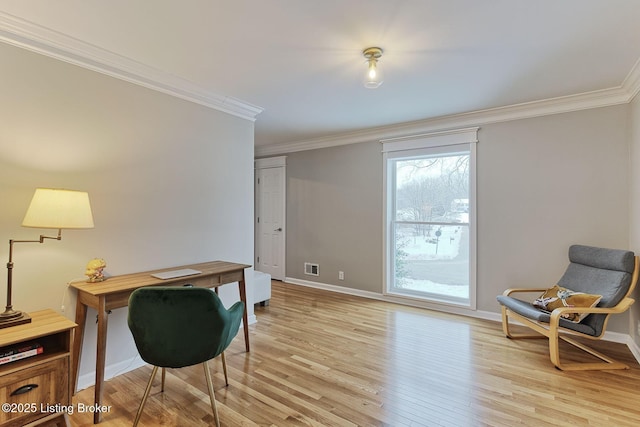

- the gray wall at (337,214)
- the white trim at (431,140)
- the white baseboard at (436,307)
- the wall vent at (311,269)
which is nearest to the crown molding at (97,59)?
the gray wall at (337,214)

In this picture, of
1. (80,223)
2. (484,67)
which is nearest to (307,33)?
(484,67)

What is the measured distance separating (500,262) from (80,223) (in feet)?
13.2

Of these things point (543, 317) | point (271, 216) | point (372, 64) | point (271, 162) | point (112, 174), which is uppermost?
point (372, 64)

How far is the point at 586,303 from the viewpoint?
106 inches

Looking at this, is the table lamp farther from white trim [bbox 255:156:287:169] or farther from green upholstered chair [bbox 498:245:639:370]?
white trim [bbox 255:156:287:169]

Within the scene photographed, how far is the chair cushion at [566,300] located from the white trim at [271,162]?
13.6ft

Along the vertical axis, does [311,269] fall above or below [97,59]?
below

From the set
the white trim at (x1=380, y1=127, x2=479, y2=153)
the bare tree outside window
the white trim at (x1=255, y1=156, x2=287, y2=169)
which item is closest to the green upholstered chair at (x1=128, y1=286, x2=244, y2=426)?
the bare tree outside window

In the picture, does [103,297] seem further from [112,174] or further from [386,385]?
[386,385]

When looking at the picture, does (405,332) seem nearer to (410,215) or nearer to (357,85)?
(410,215)

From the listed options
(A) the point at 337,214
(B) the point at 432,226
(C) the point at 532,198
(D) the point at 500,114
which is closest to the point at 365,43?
(D) the point at 500,114

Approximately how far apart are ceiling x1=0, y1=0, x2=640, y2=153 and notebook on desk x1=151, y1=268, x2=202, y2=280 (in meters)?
1.68

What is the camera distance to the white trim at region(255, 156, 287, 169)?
5.62 metres

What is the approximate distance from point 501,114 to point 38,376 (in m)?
4.56
